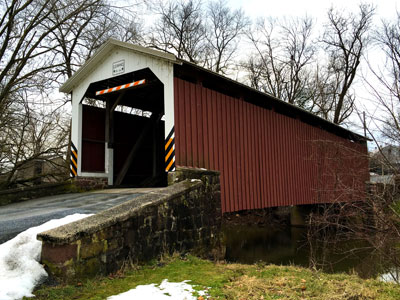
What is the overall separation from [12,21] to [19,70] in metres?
1.39

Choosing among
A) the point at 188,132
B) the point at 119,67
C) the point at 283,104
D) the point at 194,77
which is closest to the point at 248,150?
the point at 283,104

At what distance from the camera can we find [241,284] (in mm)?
3771

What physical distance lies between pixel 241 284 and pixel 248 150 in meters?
5.70

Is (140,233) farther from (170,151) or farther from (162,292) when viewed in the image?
(170,151)

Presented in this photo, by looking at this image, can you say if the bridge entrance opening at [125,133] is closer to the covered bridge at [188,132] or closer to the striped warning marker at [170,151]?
the covered bridge at [188,132]

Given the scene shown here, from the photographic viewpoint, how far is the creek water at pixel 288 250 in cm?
882

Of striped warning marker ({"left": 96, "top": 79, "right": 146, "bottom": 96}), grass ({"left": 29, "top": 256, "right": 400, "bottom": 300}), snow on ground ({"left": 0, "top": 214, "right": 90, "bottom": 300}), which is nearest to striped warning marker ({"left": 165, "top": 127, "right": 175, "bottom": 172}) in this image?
striped warning marker ({"left": 96, "top": 79, "right": 146, "bottom": 96})

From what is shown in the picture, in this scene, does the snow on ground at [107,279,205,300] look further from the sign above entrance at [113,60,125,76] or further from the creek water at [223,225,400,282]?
the sign above entrance at [113,60,125,76]

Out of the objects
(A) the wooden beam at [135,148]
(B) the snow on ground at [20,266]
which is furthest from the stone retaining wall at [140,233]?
(A) the wooden beam at [135,148]

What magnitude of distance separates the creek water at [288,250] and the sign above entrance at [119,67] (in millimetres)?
5631

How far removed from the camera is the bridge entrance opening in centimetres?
870

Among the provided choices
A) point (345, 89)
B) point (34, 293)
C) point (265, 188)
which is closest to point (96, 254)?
point (34, 293)

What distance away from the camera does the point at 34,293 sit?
3229 mm

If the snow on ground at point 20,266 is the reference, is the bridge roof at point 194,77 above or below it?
above
